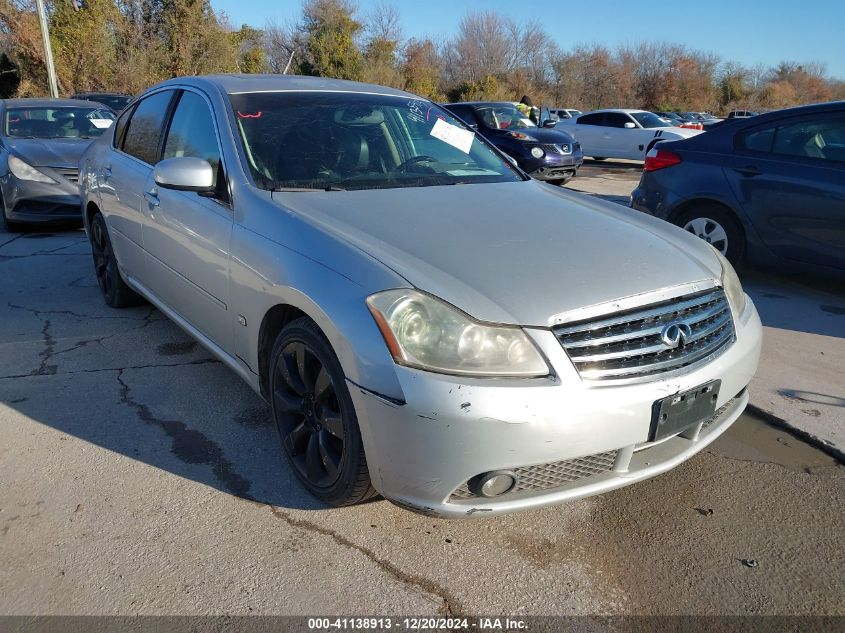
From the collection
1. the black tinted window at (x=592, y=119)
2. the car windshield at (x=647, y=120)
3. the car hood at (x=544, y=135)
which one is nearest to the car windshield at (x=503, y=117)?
the car hood at (x=544, y=135)

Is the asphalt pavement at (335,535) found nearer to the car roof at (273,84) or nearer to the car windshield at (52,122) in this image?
the car roof at (273,84)

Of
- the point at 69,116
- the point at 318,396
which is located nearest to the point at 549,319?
the point at 318,396

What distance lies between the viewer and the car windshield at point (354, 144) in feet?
10.5

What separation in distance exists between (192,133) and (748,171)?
4188mm

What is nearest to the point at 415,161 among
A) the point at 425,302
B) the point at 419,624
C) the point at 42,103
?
the point at 425,302

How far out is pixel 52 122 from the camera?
28.7 feet

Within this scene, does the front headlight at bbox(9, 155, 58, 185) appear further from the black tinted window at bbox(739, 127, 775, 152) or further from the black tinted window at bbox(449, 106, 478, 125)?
the black tinted window at bbox(449, 106, 478, 125)

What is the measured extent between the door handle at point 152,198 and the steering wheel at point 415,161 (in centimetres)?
132

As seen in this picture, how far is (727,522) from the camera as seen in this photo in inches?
104

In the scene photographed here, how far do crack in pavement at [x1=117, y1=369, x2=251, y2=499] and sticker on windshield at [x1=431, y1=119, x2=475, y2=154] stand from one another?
2.01 metres

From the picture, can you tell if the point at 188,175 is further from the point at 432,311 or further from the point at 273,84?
the point at 432,311

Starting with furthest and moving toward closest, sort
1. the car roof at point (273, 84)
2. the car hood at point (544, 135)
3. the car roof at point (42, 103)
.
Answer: the car hood at point (544, 135), the car roof at point (42, 103), the car roof at point (273, 84)

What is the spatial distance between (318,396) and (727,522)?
1607 mm

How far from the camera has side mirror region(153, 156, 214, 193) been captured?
3.06 meters
